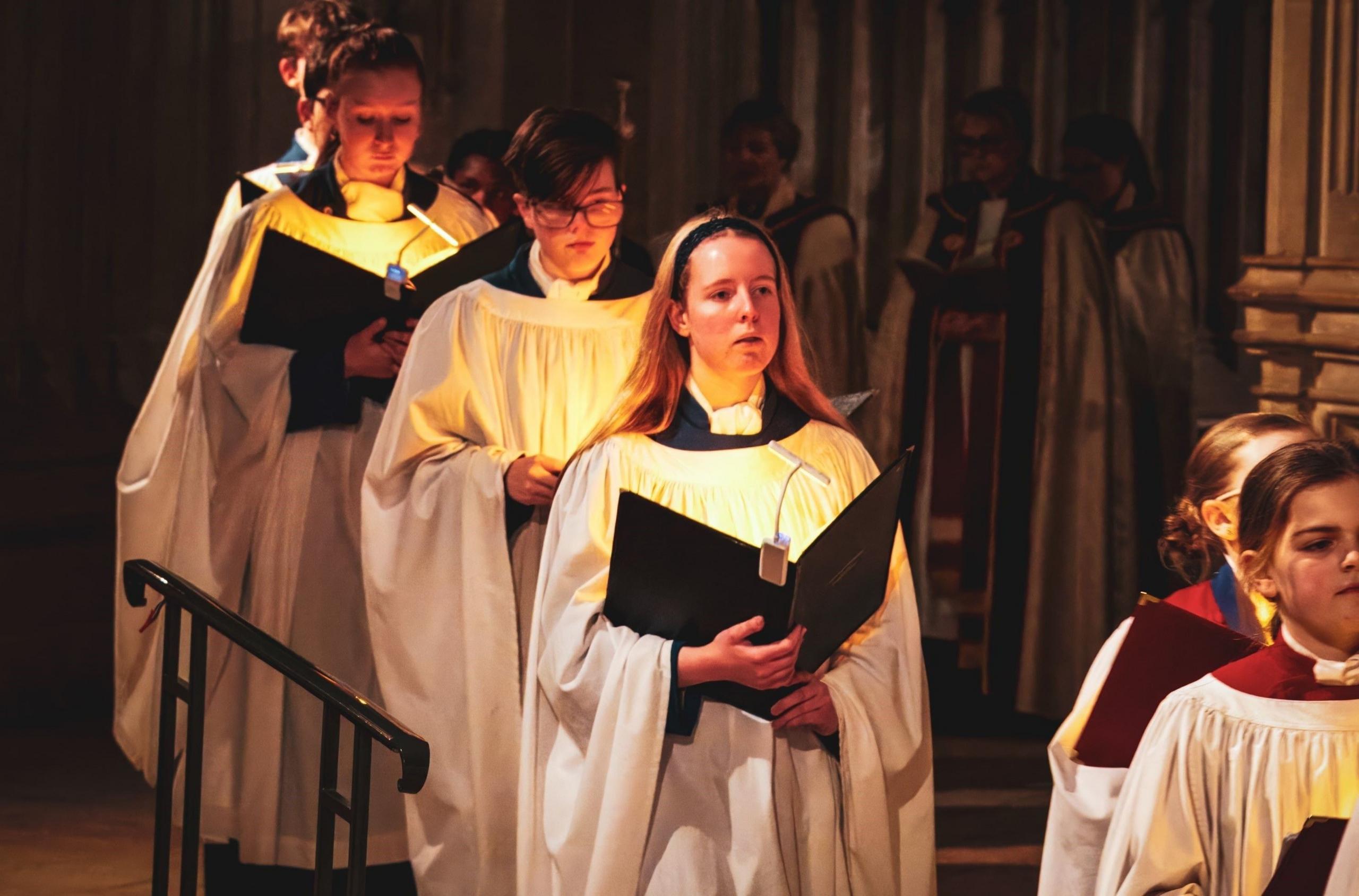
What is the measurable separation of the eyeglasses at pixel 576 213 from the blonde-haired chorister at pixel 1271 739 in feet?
6.51

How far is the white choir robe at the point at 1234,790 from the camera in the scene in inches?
117

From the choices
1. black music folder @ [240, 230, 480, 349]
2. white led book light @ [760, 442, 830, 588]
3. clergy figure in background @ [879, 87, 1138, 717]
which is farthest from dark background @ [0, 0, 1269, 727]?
white led book light @ [760, 442, 830, 588]

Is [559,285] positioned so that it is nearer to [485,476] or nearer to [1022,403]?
[485,476]

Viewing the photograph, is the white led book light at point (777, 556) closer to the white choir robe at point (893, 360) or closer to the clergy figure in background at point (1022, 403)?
the clergy figure in background at point (1022, 403)

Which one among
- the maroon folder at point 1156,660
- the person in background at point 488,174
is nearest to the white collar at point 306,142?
the person in background at point 488,174

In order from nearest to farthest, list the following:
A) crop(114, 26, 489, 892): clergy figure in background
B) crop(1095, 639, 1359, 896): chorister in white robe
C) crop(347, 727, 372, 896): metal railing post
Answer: crop(1095, 639, 1359, 896): chorister in white robe → crop(347, 727, 372, 896): metal railing post → crop(114, 26, 489, 892): clergy figure in background

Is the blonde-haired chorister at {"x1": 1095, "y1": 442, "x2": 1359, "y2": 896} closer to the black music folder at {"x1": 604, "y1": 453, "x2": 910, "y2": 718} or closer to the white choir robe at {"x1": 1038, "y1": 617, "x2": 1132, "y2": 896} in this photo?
the white choir robe at {"x1": 1038, "y1": 617, "x2": 1132, "y2": 896}

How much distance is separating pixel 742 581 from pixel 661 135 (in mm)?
5527

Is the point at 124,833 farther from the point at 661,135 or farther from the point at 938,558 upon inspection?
the point at 661,135

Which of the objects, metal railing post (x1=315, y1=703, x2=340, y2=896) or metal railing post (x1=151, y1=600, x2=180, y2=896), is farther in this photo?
metal railing post (x1=151, y1=600, x2=180, y2=896)

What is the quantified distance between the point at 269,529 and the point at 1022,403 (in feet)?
10.6

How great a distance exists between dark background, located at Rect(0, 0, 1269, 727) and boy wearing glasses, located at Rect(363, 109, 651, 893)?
3420 millimetres

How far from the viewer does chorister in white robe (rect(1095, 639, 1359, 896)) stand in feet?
9.73

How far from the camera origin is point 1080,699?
11.4 ft
